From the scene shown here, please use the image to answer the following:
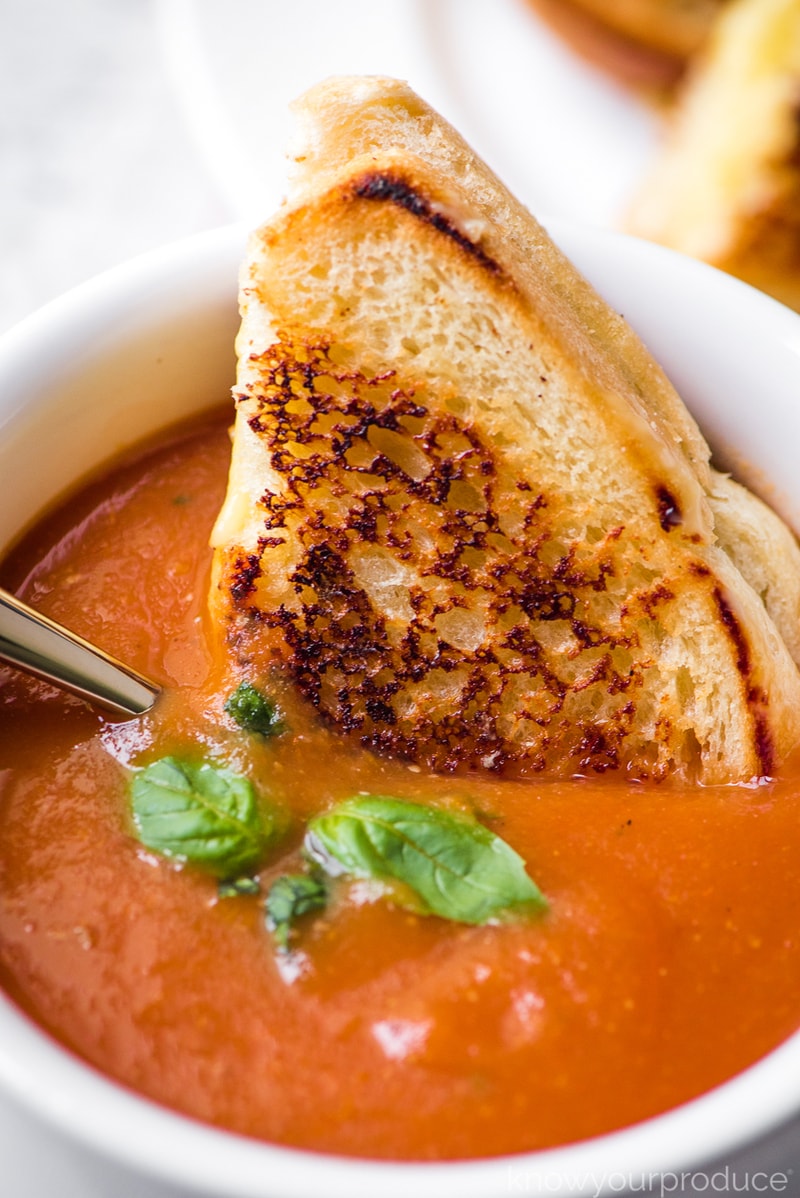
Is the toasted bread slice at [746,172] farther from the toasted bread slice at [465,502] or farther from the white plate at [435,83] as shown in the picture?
the toasted bread slice at [465,502]

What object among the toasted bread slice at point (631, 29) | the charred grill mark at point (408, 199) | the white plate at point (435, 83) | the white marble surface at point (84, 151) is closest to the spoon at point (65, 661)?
the charred grill mark at point (408, 199)

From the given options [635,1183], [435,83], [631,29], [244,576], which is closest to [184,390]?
[244,576]

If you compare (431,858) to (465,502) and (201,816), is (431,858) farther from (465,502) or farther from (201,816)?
(465,502)

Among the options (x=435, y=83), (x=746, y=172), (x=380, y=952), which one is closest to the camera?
(x=380, y=952)

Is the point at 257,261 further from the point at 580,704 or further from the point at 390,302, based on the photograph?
the point at 580,704

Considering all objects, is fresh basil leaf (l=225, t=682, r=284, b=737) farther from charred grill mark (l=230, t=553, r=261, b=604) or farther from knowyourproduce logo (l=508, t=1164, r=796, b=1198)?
knowyourproduce logo (l=508, t=1164, r=796, b=1198)

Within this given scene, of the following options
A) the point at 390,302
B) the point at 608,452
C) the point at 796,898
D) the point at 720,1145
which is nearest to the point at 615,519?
the point at 608,452
